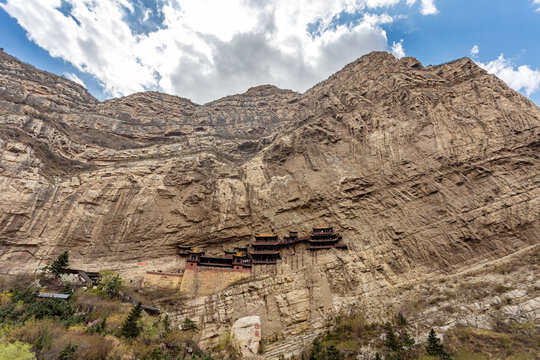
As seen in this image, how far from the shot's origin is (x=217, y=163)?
4294 cm

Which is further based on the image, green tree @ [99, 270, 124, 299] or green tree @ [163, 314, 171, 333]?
green tree @ [99, 270, 124, 299]

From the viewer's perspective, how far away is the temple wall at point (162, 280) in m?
29.7

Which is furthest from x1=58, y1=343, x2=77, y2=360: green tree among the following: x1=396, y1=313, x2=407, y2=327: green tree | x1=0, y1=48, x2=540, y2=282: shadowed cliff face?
x1=396, y1=313, x2=407, y2=327: green tree

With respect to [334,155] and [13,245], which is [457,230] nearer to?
[334,155]

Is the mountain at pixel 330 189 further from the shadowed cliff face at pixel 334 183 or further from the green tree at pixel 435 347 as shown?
the green tree at pixel 435 347

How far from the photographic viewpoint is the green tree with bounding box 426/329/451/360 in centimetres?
1741

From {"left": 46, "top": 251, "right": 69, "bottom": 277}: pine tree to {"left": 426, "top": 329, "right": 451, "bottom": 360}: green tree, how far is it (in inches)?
1258

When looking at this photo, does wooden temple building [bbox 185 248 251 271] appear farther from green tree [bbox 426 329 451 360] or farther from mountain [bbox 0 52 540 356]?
green tree [bbox 426 329 451 360]

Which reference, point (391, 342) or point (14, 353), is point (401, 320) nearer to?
point (391, 342)

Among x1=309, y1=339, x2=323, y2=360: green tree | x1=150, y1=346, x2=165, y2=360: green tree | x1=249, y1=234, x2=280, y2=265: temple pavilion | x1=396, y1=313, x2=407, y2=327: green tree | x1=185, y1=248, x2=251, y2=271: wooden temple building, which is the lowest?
x1=150, y1=346, x2=165, y2=360: green tree

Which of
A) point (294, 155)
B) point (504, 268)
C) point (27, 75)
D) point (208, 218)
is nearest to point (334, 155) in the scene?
point (294, 155)

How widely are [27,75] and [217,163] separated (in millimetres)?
47446

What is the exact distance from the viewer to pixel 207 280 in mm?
29766

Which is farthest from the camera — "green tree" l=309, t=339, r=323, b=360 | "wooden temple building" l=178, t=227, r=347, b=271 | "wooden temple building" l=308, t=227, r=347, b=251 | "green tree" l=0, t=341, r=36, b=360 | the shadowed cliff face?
"wooden temple building" l=178, t=227, r=347, b=271
